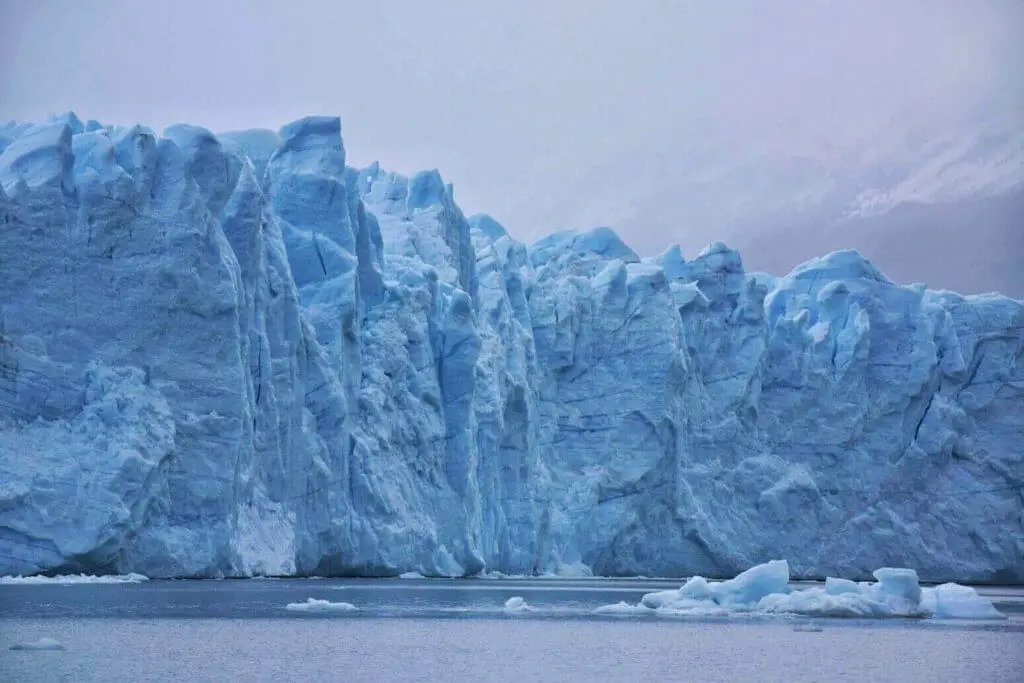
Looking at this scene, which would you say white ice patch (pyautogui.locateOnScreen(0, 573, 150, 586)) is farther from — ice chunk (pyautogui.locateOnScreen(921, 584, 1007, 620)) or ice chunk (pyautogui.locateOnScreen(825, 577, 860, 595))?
ice chunk (pyautogui.locateOnScreen(921, 584, 1007, 620))

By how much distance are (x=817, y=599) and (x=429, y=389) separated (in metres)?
13.3

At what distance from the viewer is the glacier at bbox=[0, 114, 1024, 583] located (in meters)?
28.4

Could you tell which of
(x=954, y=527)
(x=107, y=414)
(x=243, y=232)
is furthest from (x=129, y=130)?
(x=954, y=527)

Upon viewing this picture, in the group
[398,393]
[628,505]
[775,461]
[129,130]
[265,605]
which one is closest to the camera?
[265,605]

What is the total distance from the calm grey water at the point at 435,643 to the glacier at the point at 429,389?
285cm

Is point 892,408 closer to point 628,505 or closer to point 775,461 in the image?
point 775,461

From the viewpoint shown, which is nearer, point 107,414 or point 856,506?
point 107,414

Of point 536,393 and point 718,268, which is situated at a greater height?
point 718,268

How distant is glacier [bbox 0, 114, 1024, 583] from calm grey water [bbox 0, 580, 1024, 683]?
2.85 metres

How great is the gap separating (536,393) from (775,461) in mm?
9316

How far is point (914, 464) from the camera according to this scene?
50188 millimetres

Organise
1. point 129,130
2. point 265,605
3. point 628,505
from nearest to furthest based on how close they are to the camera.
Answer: point 265,605 < point 129,130 < point 628,505

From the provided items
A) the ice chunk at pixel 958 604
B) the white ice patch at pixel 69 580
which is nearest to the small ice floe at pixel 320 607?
the white ice patch at pixel 69 580

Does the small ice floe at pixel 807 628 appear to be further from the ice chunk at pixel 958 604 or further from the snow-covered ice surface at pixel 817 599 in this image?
the ice chunk at pixel 958 604
